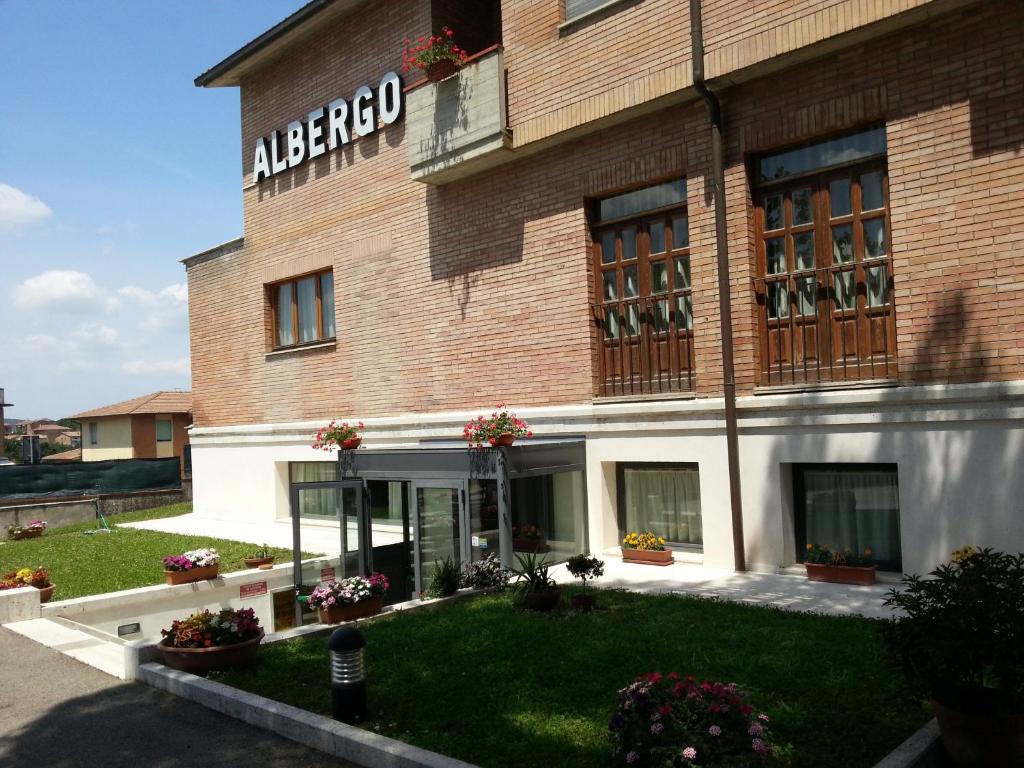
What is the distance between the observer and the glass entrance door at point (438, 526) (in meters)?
12.9

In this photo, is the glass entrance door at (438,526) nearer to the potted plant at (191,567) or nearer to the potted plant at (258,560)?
the potted plant at (258,560)

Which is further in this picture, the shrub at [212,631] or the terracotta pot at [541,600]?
the terracotta pot at [541,600]

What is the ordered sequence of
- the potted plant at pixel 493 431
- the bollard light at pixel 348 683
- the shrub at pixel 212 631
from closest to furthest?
1. the bollard light at pixel 348 683
2. the shrub at pixel 212 631
3. the potted plant at pixel 493 431

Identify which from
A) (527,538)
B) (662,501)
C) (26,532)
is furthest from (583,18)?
(26,532)

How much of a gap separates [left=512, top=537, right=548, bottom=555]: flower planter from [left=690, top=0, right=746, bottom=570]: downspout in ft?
9.83

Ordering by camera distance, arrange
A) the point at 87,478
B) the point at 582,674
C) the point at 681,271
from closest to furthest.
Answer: the point at 582,674, the point at 681,271, the point at 87,478

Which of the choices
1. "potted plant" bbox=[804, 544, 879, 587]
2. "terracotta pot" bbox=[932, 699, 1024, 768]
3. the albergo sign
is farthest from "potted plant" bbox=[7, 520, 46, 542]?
"terracotta pot" bbox=[932, 699, 1024, 768]

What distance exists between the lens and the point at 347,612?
10.6 m

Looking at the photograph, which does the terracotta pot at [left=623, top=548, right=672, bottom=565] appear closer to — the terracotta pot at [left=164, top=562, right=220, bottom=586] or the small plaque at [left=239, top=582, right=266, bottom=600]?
the small plaque at [left=239, top=582, right=266, bottom=600]

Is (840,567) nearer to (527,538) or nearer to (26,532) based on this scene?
(527,538)

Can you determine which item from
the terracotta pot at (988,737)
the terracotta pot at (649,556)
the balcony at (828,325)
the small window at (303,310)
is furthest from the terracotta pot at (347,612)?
the small window at (303,310)

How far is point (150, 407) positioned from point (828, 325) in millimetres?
48767

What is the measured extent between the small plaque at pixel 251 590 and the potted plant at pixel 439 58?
938cm

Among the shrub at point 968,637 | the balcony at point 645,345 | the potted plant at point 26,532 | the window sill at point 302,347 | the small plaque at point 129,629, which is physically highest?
the window sill at point 302,347
